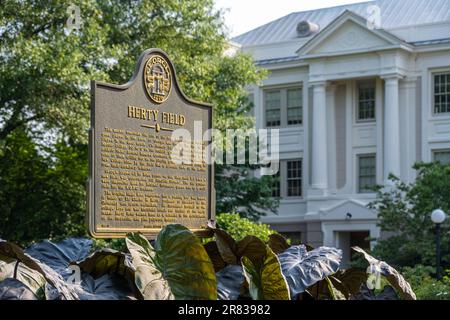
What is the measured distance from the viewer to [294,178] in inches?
1865

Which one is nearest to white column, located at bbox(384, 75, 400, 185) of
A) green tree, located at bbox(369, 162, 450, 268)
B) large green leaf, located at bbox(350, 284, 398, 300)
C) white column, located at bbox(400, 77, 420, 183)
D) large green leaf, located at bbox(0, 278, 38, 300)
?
white column, located at bbox(400, 77, 420, 183)

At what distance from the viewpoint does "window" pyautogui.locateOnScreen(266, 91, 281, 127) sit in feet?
156

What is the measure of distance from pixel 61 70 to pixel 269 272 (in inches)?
720

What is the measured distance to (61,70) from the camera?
25.1 metres

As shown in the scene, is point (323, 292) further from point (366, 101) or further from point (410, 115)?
point (366, 101)

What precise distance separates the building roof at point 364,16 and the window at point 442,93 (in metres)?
2.40

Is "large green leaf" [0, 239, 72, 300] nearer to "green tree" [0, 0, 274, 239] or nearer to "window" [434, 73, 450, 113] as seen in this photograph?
"green tree" [0, 0, 274, 239]

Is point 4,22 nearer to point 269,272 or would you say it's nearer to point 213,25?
point 213,25

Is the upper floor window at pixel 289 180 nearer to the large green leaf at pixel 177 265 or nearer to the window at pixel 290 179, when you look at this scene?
the window at pixel 290 179

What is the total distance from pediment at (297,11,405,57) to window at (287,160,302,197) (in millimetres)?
5298

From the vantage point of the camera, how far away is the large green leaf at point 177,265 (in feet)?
23.0

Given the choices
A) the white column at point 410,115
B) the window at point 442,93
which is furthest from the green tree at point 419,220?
the window at point 442,93
